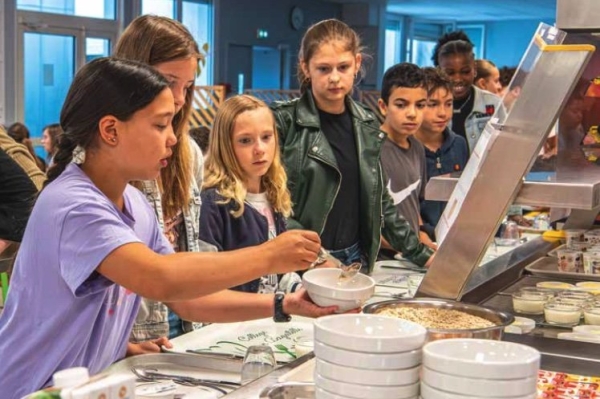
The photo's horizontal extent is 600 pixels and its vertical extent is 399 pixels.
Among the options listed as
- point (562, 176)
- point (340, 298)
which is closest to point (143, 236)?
point (340, 298)

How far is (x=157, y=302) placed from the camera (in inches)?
91.6

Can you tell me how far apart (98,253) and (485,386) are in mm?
853

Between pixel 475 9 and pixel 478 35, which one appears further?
pixel 478 35

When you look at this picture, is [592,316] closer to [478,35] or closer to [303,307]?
[303,307]

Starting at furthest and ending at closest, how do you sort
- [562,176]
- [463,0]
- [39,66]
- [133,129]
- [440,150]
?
[463,0] < [39,66] < [440,150] < [562,176] < [133,129]

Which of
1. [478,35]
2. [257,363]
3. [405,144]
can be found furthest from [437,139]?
[478,35]

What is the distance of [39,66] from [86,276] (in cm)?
968

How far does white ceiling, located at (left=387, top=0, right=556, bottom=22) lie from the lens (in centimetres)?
1912

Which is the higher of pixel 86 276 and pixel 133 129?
pixel 133 129

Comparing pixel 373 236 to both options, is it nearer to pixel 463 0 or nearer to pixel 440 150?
pixel 440 150

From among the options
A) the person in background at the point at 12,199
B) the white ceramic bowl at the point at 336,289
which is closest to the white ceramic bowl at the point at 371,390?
the white ceramic bowl at the point at 336,289

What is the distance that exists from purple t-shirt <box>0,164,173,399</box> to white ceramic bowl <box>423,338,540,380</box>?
742mm

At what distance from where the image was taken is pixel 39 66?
35.4ft

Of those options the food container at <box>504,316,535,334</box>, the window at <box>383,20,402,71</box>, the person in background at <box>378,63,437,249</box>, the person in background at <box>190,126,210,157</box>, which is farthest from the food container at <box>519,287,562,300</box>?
the window at <box>383,20,402,71</box>
